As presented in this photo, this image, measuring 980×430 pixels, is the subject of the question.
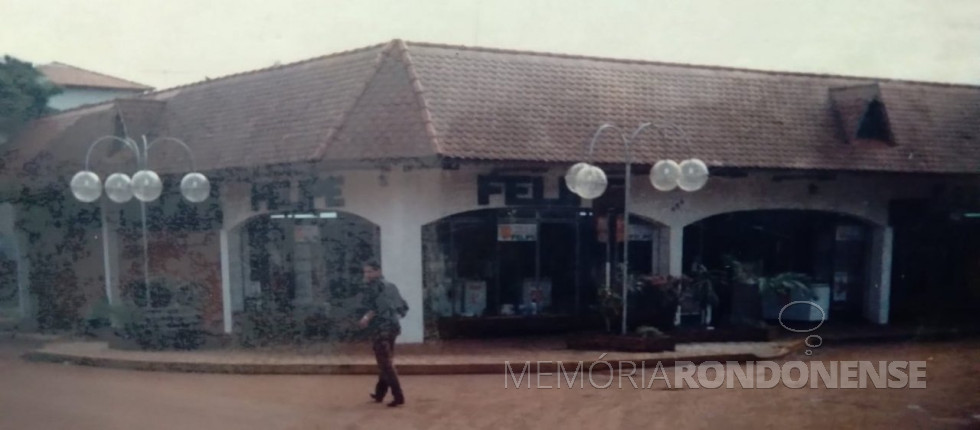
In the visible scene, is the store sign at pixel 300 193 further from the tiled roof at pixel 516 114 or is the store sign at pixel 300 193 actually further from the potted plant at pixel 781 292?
the potted plant at pixel 781 292

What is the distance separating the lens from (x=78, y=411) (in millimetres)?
5812

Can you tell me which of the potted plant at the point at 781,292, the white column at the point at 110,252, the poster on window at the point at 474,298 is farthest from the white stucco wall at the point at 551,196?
the white column at the point at 110,252

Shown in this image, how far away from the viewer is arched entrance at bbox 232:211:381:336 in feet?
27.7

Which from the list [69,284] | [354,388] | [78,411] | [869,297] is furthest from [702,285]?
[69,284]

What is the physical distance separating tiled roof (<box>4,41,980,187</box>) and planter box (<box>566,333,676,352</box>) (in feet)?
6.88

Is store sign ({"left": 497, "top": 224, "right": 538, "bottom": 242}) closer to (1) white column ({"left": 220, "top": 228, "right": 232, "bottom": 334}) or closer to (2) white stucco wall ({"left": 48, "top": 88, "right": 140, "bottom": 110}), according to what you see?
(1) white column ({"left": 220, "top": 228, "right": 232, "bottom": 334})

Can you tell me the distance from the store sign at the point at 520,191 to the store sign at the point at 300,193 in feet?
5.58

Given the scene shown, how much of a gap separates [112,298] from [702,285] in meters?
7.44

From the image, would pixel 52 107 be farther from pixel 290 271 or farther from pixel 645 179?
pixel 645 179

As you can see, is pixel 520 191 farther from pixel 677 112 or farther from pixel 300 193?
pixel 300 193

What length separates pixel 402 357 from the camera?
25.5 ft

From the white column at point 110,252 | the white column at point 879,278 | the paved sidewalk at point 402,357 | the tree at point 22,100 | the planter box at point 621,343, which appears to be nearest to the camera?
the paved sidewalk at point 402,357

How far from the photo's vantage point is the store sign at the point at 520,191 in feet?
→ 28.8

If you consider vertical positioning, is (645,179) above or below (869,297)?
above
